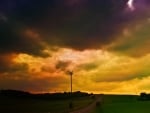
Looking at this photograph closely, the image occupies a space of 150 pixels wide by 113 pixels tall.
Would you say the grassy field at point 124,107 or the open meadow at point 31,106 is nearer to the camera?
the open meadow at point 31,106

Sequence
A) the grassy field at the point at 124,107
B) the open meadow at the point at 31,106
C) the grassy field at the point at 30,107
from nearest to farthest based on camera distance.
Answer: the grassy field at the point at 30,107
the open meadow at the point at 31,106
the grassy field at the point at 124,107

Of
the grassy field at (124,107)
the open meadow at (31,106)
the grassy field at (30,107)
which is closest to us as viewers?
the grassy field at (30,107)

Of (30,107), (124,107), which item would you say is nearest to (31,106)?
(30,107)

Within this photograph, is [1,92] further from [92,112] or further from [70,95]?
[92,112]

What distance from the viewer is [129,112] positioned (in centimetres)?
8588

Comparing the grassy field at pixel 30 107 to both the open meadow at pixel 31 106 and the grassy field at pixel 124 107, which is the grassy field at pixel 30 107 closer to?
A: the open meadow at pixel 31 106

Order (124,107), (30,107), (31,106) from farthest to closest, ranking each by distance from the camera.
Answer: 1. (31,106)
2. (124,107)
3. (30,107)

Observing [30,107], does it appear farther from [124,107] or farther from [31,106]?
[124,107]

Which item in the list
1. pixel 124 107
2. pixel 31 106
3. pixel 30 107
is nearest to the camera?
pixel 30 107

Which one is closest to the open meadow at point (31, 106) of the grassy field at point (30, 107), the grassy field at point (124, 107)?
the grassy field at point (30, 107)

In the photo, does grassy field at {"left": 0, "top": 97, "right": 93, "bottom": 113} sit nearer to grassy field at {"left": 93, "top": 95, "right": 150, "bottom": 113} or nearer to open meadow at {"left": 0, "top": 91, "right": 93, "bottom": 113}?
open meadow at {"left": 0, "top": 91, "right": 93, "bottom": 113}

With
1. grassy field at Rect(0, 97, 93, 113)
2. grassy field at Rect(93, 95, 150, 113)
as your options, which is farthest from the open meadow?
grassy field at Rect(93, 95, 150, 113)

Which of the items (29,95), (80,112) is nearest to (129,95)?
(29,95)

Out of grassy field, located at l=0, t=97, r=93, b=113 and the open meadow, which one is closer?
grassy field, located at l=0, t=97, r=93, b=113
